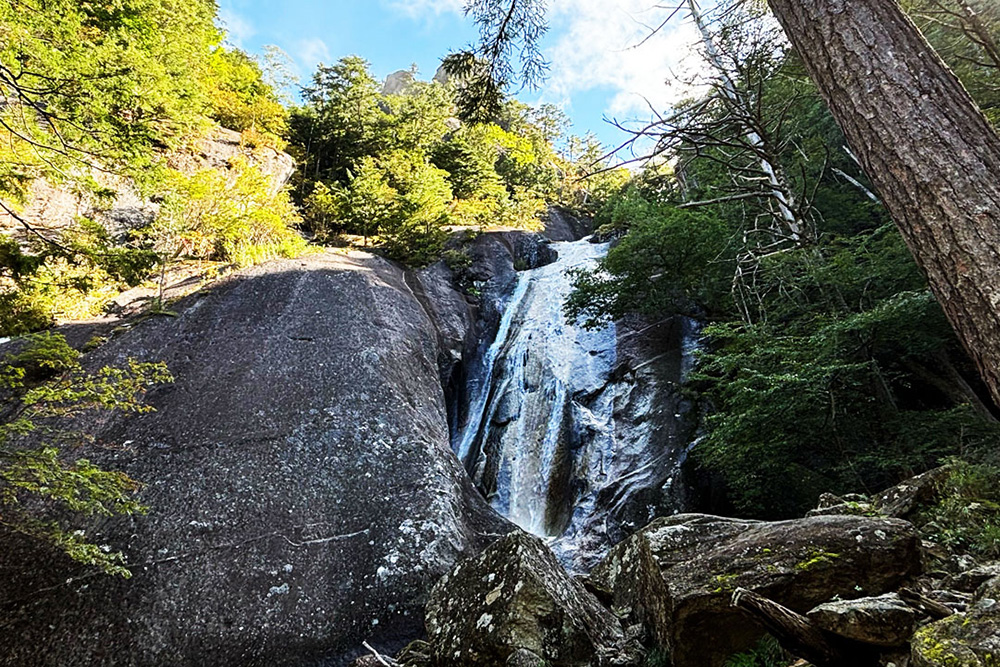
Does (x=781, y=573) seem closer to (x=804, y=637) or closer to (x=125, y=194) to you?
(x=804, y=637)

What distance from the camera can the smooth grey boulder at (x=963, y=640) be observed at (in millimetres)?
1491

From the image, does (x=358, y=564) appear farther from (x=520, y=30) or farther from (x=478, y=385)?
(x=478, y=385)

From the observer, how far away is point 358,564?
4555 millimetres

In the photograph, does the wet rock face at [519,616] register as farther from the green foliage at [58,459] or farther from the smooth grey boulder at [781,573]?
the green foliage at [58,459]

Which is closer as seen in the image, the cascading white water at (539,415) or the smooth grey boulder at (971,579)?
the smooth grey boulder at (971,579)

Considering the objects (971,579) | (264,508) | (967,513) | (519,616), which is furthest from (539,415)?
(971,579)

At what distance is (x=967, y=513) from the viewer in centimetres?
330

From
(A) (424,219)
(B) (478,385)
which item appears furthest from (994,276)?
(A) (424,219)

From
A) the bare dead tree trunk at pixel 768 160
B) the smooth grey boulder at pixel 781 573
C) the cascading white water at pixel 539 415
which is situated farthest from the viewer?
the cascading white water at pixel 539 415

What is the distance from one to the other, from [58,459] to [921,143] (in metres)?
7.32

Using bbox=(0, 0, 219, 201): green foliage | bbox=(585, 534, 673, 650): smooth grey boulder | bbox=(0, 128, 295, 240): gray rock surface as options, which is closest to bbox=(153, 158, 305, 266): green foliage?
bbox=(0, 128, 295, 240): gray rock surface

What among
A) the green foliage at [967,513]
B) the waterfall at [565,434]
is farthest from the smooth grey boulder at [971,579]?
the waterfall at [565,434]

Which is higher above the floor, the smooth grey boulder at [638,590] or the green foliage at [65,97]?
the green foliage at [65,97]

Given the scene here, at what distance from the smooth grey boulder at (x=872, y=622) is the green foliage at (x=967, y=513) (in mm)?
1623
